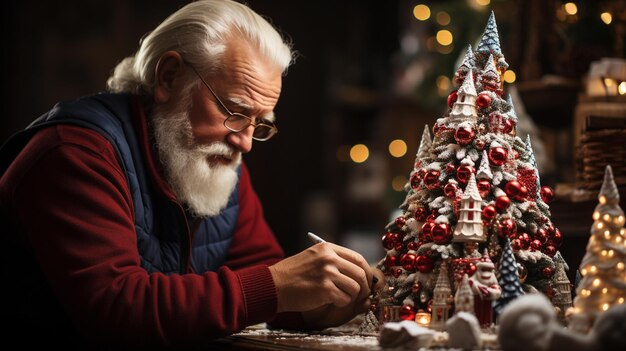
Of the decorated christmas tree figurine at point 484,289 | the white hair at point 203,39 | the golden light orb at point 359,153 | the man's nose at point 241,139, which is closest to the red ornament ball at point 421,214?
the decorated christmas tree figurine at point 484,289

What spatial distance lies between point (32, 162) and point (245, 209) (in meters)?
0.78

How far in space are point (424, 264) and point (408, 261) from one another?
4cm

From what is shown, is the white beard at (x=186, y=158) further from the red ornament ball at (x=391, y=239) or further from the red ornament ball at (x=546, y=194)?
the red ornament ball at (x=546, y=194)

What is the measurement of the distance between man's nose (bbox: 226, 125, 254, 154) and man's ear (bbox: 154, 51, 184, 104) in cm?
22

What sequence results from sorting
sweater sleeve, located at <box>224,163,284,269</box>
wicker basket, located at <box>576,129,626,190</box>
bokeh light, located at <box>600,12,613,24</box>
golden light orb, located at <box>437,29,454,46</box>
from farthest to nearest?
golden light orb, located at <box>437,29,454,46</box>, bokeh light, located at <box>600,12,613,24</box>, sweater sleeve, located at <box>224,163,284,269</box>, wicker basket, located at <box>576,129,626,190</box>

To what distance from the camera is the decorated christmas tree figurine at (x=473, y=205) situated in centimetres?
159

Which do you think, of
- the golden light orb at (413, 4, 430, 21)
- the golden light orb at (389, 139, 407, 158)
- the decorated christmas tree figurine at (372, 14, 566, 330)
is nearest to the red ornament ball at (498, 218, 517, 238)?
the decorated christmas tree figurine at (372, 14, 566, 330)

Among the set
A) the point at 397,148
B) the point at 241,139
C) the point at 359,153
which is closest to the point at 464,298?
the point at 241,139

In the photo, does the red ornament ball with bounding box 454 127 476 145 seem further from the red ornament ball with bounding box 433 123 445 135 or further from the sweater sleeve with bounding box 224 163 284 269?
the sweater sleeve with bounding box 224 163 284 269

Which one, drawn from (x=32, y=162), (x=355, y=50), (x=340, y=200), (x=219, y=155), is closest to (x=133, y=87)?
(x=219, y=155)

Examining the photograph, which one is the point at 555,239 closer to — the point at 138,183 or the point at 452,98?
the point at 452,98

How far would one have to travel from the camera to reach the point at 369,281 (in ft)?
5.94

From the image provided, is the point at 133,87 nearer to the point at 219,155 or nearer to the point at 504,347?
the point at 219,155

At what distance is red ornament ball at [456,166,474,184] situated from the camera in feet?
5.31
